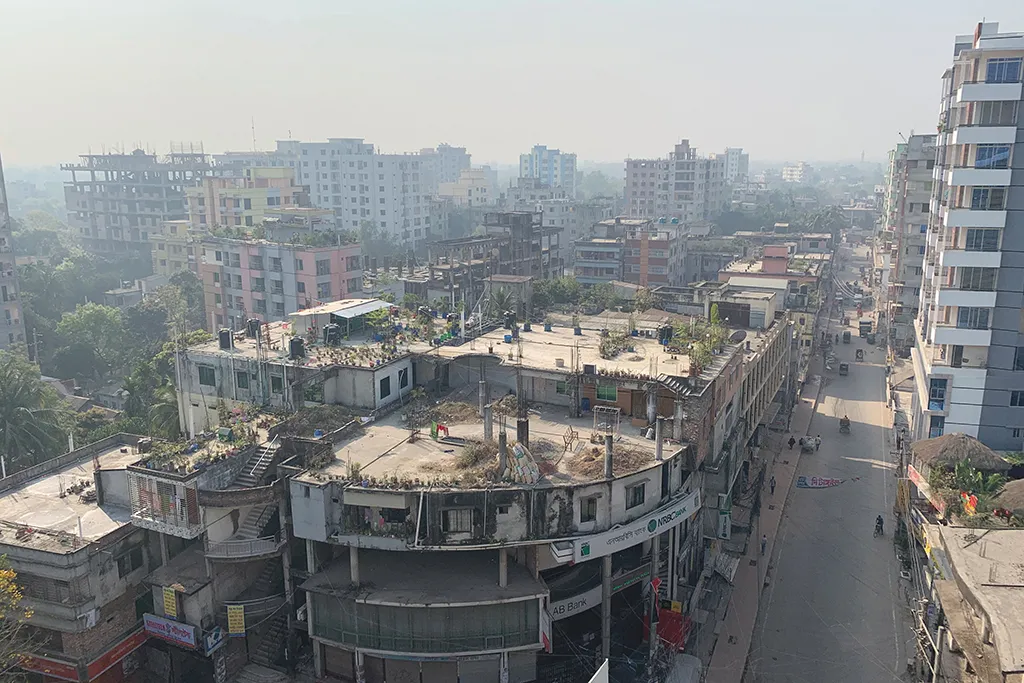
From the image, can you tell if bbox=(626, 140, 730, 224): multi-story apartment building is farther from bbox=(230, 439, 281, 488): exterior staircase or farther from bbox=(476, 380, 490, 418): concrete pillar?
bbox=(230, 439, 281, 488): exterior staircase

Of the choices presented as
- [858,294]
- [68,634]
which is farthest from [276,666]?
[858,294]

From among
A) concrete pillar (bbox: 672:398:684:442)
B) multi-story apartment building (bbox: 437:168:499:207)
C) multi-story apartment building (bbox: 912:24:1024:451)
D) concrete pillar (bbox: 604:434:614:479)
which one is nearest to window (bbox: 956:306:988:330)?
multi-story apartment building (bbox: 912:24:1024:451)

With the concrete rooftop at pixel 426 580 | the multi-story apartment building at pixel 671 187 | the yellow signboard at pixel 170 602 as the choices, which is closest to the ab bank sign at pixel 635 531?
the concrete rooftop at pixel 426 580

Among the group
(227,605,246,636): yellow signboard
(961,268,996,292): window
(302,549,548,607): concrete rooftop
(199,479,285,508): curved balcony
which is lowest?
(227,605,246,636): yellow signboard

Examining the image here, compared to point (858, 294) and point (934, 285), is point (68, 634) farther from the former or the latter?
point (858, 294)

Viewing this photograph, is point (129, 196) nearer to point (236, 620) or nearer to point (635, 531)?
point (236, 620)

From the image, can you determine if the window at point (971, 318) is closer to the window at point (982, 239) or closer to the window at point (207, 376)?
the window at point (982, 239)

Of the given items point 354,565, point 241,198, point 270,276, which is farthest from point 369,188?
point 354,565
